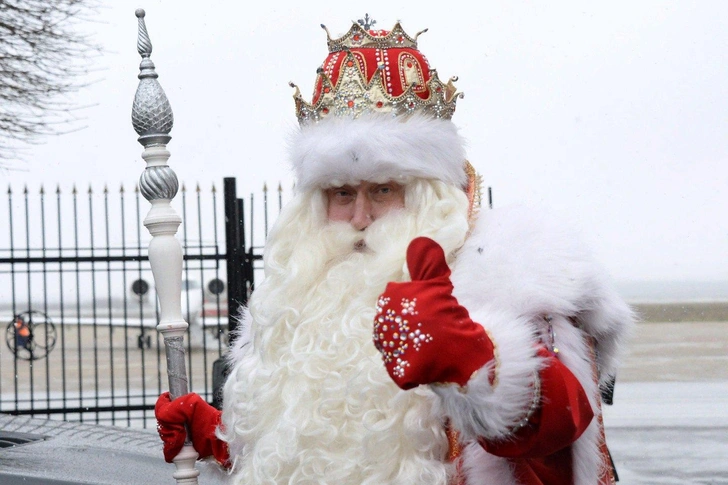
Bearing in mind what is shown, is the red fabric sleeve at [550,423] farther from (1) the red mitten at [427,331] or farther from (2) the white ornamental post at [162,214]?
(2) the white ornamental post at [162,214]

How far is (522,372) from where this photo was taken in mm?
2045

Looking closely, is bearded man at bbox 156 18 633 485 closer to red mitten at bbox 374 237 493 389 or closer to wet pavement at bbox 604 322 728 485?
red mitten at bbox 374 237 493 389

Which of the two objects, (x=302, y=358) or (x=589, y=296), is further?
(x=302, y=358)

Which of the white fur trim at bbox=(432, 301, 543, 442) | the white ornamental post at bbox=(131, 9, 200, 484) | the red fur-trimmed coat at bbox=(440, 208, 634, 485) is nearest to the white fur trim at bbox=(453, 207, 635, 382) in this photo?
the red fur-trimmed coat at bbox=(440, 208, 634, 485)

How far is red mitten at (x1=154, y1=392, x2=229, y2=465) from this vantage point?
9.36 feet

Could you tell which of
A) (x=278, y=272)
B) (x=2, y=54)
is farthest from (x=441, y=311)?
(x=2, y=54)

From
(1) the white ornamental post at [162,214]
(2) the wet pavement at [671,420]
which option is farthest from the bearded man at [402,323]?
(2) the wet pavement at [671,420]

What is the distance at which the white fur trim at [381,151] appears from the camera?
2.49 m

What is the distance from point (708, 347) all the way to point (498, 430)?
19.1 metres

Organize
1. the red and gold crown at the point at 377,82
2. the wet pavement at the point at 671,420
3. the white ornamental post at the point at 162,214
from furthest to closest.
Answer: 1. the wet pavement at the point at 671,420
2. the white ornamental post at the point at 162,214
3. the red and gold crown at the point at 377,82

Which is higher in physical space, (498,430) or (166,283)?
(166,283)

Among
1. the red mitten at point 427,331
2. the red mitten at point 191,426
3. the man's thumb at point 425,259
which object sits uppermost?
the man's thumb at point 425,259

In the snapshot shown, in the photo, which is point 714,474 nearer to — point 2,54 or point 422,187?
point 422,187

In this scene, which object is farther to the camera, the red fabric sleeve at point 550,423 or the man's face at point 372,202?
the man's face at point 372,202
